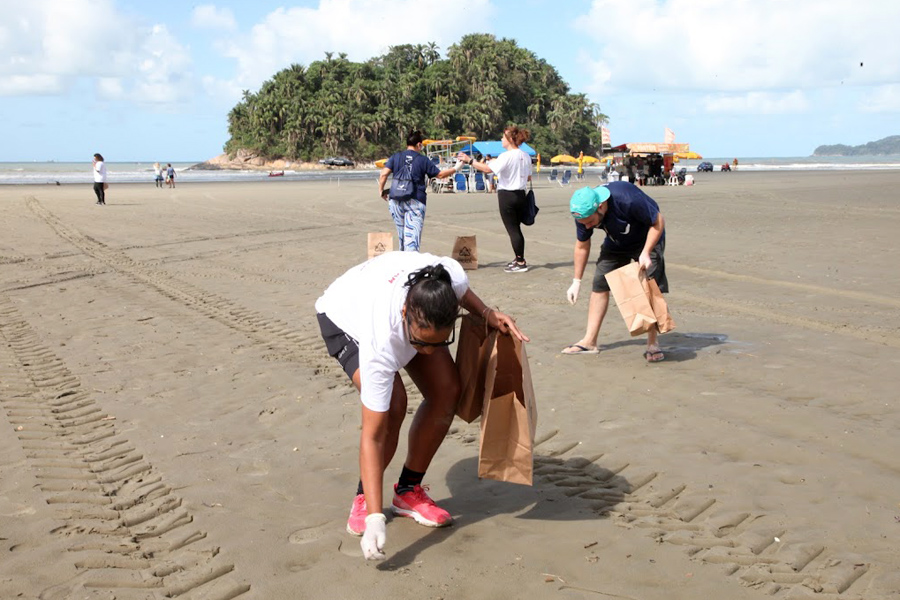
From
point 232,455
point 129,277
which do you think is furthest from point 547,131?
point 232,455

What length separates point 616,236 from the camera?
629 cm

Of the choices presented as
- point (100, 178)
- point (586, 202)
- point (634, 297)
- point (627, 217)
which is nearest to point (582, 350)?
point (634, 297)

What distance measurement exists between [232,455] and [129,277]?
6.58 m

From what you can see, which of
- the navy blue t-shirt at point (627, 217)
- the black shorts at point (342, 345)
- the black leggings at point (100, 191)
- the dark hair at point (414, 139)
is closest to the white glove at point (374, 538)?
the black shorts at point (342, 345)

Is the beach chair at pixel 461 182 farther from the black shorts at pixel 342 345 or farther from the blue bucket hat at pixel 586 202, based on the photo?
the black shorts at pixel 342 345

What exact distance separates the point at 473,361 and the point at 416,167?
648cm

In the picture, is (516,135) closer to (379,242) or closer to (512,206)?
(512,206)

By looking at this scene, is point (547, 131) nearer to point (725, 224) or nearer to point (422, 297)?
point (725, 224)

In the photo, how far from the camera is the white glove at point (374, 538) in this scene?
10.00 ft

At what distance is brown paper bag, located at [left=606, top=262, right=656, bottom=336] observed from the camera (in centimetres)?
598

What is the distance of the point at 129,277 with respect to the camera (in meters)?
10.4

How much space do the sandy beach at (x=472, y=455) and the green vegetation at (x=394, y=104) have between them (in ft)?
238

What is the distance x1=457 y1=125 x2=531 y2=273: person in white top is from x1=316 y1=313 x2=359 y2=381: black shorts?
23.3ft

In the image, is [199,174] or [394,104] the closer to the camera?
[199,174]
